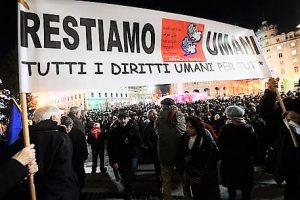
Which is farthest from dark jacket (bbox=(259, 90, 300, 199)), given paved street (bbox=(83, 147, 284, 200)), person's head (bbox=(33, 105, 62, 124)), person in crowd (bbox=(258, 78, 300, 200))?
paved street (bbox=(83, 147, 284, 200))

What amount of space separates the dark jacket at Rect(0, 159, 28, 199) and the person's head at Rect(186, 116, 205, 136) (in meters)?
3.47

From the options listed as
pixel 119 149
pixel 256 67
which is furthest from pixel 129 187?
pixel 256 67

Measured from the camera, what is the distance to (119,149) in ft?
23.4

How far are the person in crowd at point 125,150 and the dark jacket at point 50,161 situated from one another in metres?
3.60

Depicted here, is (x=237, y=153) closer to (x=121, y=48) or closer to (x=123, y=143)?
(x=123, y=143)

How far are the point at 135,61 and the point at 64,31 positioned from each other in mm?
866

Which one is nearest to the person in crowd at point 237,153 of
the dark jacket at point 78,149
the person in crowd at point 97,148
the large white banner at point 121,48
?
the large white banner at point 121,48

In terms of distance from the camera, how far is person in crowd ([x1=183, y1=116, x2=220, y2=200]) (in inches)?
218

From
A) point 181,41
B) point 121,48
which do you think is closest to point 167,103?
point 181,41

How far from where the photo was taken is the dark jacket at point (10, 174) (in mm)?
2471

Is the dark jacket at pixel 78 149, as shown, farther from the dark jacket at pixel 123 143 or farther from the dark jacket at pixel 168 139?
the dark jacket at pixel 168 139

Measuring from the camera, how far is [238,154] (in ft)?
18.7

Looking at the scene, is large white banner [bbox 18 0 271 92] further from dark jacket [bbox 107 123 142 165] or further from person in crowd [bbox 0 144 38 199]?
dark jacket [bbox 107 123 142 165]

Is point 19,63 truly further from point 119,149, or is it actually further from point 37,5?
point 119,149
